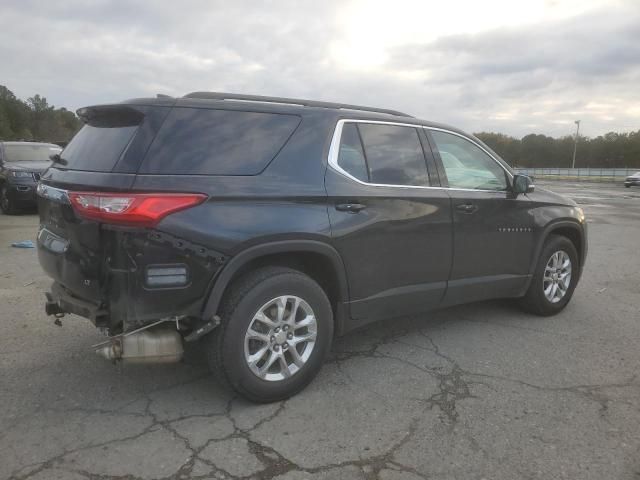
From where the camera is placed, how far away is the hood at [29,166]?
39.5 feet

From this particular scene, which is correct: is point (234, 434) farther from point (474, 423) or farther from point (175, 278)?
point (474, 423)

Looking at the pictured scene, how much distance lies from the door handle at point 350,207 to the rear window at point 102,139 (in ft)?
4.33

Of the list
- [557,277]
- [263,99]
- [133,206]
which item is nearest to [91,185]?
[133,206]

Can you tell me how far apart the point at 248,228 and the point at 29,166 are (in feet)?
36.4

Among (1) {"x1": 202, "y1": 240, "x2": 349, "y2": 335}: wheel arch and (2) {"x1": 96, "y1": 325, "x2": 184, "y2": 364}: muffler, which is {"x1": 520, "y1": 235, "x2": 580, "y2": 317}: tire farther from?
(2) {"x1": 96, "y1": 325, "x2": 184, "y2": 364}: muffler

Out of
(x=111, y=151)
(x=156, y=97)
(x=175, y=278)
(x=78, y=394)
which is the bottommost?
(x=78, y=394)

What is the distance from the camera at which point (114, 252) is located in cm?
295

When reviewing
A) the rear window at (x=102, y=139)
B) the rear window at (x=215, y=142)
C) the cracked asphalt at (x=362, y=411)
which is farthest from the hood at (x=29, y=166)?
the rear window at (x=215, y=142)

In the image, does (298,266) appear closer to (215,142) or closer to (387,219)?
(387,219)

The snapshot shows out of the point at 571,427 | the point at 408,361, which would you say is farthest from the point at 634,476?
the point at 408,361

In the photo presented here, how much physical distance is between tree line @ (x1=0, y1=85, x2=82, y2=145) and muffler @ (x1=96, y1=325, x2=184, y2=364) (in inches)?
3812

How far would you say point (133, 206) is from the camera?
290 cm

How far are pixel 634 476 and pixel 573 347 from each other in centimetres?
188

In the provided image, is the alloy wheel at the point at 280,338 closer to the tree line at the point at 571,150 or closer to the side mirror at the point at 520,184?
the side mirror at the point at 520,184
